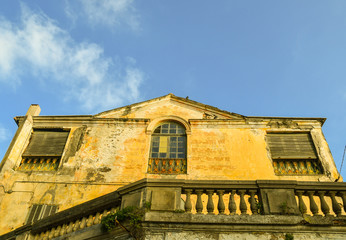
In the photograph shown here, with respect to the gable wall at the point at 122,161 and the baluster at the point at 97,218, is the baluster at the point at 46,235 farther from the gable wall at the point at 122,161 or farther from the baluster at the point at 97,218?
the gable wall at the point at 122,161

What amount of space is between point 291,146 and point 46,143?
10.2m

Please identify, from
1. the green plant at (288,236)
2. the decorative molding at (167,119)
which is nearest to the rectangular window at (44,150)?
the decorative molding at (167,119)

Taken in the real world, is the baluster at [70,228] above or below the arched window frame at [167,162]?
below

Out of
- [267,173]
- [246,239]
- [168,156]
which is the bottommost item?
[246,239]

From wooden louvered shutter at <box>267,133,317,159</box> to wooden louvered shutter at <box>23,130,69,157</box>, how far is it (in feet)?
28.5

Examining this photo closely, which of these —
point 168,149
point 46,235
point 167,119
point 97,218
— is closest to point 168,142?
point 168,149

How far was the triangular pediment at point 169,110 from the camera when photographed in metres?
13.7

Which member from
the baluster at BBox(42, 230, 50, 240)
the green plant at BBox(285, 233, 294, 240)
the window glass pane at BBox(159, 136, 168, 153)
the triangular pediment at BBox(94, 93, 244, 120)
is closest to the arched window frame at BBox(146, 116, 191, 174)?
the window glass pane at BBox(159, 136, 168, 153)

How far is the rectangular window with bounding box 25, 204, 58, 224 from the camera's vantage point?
10.8 metres

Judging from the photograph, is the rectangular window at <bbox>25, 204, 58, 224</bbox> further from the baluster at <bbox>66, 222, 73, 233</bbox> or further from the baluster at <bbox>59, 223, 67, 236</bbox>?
the baluster at <bbox>66, 222, 73, 233</bbox>

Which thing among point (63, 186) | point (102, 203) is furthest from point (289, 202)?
point (63, 186)

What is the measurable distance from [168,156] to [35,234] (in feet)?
19.5

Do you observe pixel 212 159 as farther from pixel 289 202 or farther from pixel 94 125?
pixel 289 202

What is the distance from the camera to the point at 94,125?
532 inches
